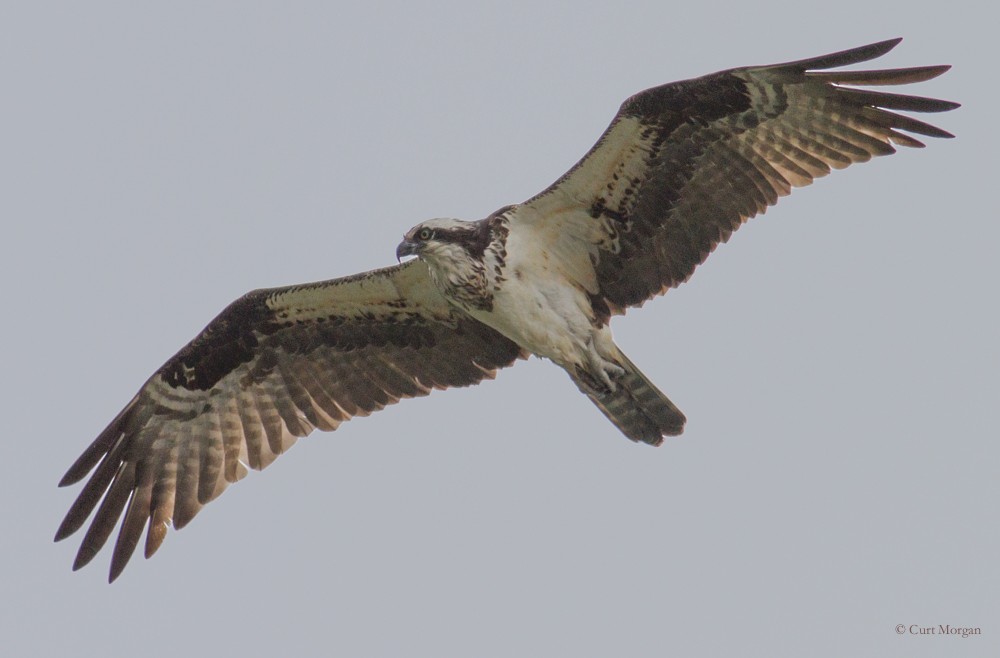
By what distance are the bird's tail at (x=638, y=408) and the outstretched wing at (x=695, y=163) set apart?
72cm

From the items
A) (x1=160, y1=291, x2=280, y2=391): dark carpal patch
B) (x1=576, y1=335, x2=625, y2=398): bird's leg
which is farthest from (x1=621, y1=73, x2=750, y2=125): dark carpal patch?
(x1=160, y1=291, x2=280, y2=391): dark carpal patch

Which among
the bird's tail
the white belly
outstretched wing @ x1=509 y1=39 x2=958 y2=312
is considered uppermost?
outstretched wing @ x1=509 y1=39 x2=958 y2=312

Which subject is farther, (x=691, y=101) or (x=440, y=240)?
(x=440, y=240)

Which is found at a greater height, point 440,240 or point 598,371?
point 440,240

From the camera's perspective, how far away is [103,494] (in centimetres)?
1191

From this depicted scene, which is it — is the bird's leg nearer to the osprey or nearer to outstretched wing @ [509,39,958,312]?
the osprey

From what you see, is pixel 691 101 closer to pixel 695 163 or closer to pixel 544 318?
pixel 695 163

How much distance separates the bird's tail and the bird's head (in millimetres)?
1543

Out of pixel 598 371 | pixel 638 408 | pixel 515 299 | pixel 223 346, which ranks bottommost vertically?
pixel 638 408

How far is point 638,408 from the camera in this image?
36.3 ft

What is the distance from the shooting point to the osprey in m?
10.8

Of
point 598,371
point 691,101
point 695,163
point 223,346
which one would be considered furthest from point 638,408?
point 223,346

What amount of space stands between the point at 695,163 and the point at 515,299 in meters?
1.89

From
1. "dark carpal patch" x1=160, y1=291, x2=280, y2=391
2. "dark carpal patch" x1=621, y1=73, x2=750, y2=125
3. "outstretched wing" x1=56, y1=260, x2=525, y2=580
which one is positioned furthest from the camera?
"dark carpal patch" x1=160, y1=291, x2=280, y2=391
